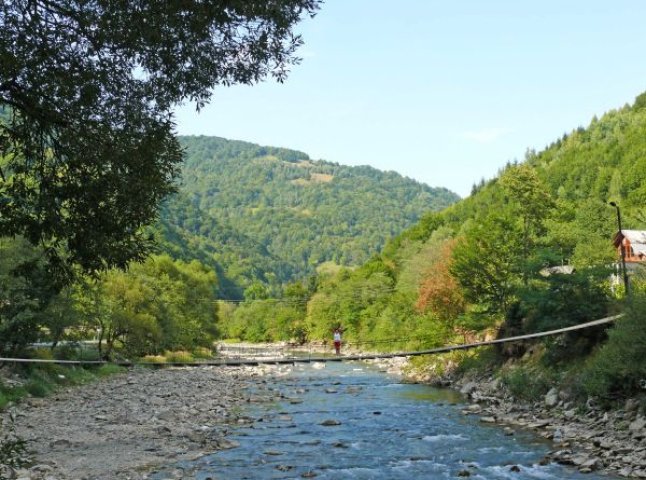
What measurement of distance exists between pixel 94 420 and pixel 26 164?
1244 cm

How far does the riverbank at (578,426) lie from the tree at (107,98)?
30.2 ft

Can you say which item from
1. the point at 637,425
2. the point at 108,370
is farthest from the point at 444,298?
the point at 637,425

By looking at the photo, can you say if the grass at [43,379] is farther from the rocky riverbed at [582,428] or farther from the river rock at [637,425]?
the river rock at [637,425]

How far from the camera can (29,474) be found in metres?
10.4

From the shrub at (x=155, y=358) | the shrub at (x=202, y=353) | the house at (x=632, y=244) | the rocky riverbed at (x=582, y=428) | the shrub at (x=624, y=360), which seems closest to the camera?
the rocky riverbed at (x=582, y=428)

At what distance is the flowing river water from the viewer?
38.3 feet

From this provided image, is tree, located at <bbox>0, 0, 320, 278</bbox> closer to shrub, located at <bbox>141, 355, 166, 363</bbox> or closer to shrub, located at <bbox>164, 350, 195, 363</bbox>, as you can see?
shrub, located at <bbox>141, 355, 166, 363</bbox>

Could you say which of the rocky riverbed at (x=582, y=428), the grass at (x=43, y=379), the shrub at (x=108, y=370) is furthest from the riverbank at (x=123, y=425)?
the rocky riverbed at (x=582, y=428)

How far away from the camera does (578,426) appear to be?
47.8ft

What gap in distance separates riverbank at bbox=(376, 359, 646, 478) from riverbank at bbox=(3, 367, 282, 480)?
705 cm

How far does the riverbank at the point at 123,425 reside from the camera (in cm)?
1168

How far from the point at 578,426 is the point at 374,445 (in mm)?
4693

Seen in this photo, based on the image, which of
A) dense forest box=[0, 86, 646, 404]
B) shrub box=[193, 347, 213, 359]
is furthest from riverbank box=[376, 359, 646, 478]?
shrub box=[193, 347, 213, 359]

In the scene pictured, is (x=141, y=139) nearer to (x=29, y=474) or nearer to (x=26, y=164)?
(x=26, y=164)
